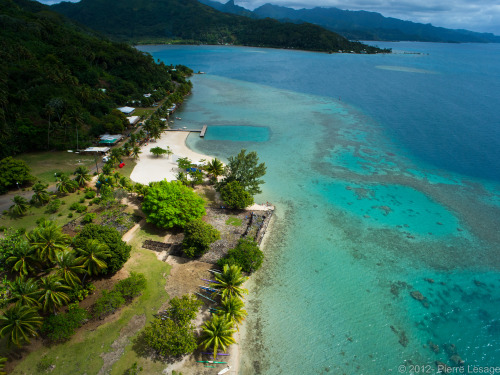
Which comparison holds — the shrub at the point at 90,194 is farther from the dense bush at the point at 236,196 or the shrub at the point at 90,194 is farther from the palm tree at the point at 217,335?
the palm tree at the point at 217,335

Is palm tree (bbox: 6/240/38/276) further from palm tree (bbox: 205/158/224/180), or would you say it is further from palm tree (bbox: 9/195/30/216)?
palm tree (bbox: 205/158/224/180)

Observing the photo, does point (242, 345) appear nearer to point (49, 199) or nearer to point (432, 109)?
point (49, 199)

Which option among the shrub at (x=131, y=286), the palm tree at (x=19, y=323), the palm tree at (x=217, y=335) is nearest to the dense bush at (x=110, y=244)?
the shrub at (x=131, y=286)

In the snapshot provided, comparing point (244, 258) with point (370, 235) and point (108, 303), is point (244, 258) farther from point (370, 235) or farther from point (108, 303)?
point (370, 235)

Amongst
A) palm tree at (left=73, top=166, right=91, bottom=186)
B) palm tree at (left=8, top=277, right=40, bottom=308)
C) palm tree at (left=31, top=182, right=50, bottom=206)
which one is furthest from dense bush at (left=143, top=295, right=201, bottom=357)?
palm tree at (left=73, top=166, right=91, bottom=186)

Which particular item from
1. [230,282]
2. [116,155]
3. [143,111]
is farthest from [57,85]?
[230,282]
